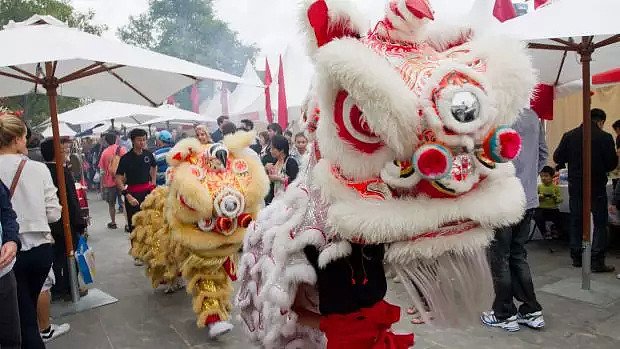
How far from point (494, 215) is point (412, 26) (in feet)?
2.12

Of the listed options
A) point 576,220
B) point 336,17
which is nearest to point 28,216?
point 336,17

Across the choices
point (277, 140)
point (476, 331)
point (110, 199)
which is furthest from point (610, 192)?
point (110, 199)

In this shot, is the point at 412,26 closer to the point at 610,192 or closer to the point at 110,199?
the point at 610,192

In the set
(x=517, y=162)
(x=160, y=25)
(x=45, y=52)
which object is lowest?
(x=517, y=162)

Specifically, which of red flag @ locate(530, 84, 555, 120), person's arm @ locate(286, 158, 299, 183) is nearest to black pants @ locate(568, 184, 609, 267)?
red flag @ locate(530, 84, 555, 120)

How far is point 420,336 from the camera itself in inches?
156

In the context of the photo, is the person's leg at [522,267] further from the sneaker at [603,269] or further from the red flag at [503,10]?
the red flag at [503,10]

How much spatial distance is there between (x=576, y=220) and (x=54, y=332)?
514cm

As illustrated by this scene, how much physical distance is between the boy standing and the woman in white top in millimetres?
5376

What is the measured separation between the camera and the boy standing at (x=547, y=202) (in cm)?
641

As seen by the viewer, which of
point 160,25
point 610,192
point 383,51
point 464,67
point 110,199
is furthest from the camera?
point 160,25

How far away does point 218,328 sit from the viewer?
395 centimetres

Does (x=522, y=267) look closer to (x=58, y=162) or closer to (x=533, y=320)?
(x=533, y=320)

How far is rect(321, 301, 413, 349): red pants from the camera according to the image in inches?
64.7
